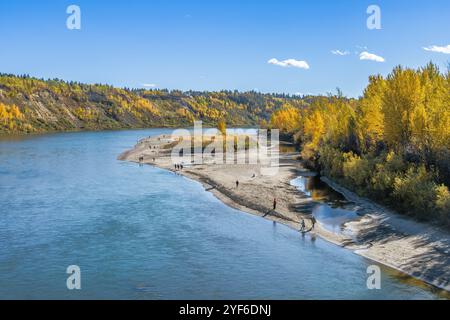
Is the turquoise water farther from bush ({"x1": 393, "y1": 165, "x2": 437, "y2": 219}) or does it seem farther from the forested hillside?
the forested hillside

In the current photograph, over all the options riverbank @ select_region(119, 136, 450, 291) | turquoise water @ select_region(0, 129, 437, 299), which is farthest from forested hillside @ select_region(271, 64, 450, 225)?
turquoise water @ select_region(0, 129, 437, 299)

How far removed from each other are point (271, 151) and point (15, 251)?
92.0 m

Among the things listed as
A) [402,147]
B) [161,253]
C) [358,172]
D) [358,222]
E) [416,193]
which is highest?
[402,147]

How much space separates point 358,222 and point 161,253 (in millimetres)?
Result: 22067

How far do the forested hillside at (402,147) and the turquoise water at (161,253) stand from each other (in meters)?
12.5

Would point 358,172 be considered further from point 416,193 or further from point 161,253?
point 161,253

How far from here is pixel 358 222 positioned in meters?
49.6

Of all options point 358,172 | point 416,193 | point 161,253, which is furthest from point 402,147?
point 161,253

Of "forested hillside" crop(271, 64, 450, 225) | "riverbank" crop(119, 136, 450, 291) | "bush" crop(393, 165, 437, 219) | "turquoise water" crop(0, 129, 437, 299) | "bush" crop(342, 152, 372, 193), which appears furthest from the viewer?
"bush" crop(342, 152, 372, 193)

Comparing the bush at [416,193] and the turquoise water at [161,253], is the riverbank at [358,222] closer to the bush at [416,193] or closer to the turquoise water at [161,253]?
the bush at [416,193]

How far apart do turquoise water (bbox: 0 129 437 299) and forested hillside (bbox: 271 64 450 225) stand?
12470 millimetres

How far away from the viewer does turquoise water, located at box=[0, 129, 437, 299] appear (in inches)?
1276
